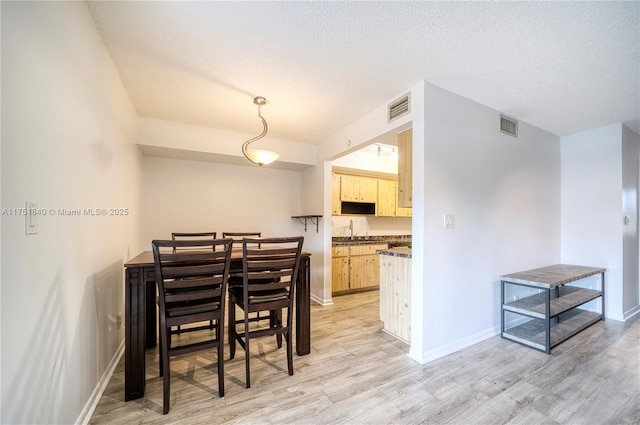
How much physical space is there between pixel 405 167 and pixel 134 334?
2.86 meters

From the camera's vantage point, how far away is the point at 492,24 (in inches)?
67.0

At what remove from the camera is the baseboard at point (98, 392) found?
1608mm

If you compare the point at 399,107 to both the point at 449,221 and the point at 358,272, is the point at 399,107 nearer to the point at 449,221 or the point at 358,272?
the point at 449,221

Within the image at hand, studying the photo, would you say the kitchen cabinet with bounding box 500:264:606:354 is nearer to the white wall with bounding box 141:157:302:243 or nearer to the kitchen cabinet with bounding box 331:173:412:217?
the kitchen cabinet with bounding box 331:173:412:217

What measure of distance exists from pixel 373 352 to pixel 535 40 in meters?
2.88

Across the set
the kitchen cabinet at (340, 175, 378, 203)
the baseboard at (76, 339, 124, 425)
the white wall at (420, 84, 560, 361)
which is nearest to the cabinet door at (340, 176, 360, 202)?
the kitchen cabinet at (340, 175, 378, 203)

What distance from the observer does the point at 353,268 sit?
466 cm

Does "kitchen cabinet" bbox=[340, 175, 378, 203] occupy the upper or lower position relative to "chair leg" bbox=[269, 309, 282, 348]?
upper

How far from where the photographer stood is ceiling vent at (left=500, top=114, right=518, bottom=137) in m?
3.05

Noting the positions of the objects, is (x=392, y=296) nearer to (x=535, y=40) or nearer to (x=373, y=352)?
(x=373, y=352)

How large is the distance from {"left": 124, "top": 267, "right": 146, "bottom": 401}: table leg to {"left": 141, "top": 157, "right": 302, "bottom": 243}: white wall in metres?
2.26

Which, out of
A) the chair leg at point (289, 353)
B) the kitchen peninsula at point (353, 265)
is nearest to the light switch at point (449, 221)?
the chair leg at point (289, 353)

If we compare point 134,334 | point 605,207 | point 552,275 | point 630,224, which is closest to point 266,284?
point 134,334

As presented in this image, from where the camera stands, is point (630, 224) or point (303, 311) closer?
point (303, 311)
